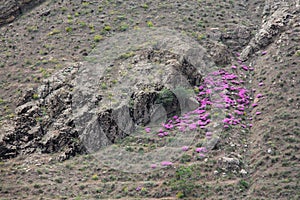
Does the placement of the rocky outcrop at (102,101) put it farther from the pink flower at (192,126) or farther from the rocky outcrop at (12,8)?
the rocky outcrop at (12,8)

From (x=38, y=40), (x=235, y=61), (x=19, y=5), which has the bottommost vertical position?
(x=235, y=61)

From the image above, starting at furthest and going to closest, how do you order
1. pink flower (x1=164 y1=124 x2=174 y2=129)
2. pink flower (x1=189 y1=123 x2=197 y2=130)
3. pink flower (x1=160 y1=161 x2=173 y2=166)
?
pink flower (x1=164 y1=124 x2=174 y2=129) → pink flower (x1=189 y1=123 x2=197 y2=130) → pink flower (x1=160 y1=161 x2=173 y2=166)

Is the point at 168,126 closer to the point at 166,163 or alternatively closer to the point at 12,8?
the point at 166,163

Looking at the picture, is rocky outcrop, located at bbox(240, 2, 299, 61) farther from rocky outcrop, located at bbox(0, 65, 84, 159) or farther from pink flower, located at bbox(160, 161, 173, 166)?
rocky outcrop, located at bbox(0, 65, 84, 159)

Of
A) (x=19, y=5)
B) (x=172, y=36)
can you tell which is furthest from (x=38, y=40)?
(x=172, y=36)

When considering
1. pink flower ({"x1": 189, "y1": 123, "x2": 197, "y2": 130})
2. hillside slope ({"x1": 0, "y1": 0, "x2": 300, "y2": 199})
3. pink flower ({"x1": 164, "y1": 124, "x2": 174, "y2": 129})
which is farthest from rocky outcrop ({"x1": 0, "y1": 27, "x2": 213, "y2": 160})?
pink flower ({"x1": 189, "y1": 123, "x2": 197, "y2": 130})

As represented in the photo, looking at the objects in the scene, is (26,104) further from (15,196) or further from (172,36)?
(172,36)

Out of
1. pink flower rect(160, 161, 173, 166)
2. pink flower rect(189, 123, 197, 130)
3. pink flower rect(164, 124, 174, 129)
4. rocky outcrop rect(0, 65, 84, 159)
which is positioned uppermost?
rocky outcrop rect(0, 65, 84, 159)

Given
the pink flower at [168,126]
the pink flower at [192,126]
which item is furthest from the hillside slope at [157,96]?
the pink flower at [168,126]

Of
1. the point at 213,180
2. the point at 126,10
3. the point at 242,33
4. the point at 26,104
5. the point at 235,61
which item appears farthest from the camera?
the point at 126,10
